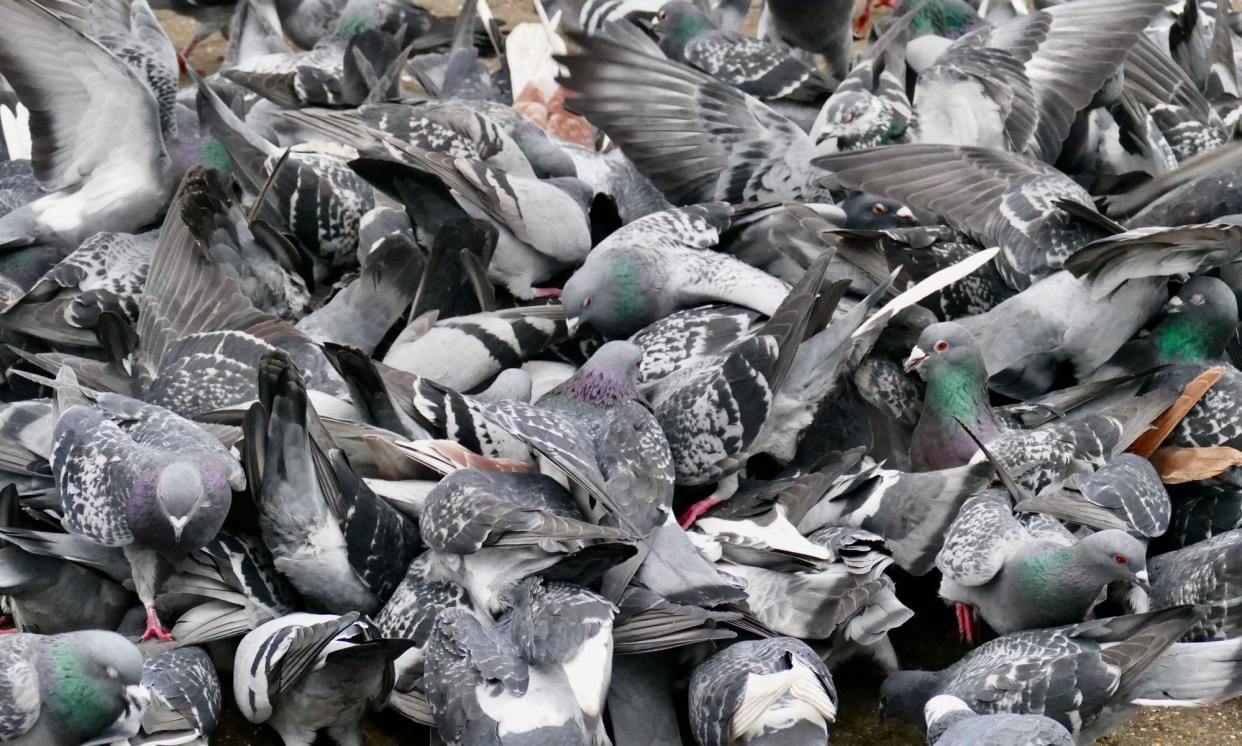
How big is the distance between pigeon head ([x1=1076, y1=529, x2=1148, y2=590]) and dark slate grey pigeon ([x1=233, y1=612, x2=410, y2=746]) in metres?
1.84

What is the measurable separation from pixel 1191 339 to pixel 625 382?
1.99m

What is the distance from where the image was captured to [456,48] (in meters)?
7.29

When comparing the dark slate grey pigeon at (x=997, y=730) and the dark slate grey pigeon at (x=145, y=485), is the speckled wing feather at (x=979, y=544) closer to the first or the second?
the dark slate grey pigeon at (x=997, y=730)

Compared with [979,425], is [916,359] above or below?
above

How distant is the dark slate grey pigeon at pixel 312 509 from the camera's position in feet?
13.3

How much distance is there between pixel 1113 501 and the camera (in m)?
4.38

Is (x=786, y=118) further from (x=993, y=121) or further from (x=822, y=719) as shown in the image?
(x=822, y=719)

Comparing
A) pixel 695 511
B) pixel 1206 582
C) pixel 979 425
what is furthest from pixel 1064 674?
pixel 695 511

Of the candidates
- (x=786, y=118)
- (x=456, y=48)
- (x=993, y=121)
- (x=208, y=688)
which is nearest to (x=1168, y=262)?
(x=993, y=121)

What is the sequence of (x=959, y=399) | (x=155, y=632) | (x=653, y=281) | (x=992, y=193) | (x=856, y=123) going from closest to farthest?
(x=155, y=632) → (x=959, y=399) → (x=653, y=281) → (x=992, y=193) → (x=856, y=123)

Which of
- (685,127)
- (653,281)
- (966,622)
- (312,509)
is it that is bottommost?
(966,622)

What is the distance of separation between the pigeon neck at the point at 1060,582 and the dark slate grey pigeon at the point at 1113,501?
209 millimetres

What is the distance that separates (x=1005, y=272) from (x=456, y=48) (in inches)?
124

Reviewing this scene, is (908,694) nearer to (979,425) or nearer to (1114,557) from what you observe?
(1114,557)
